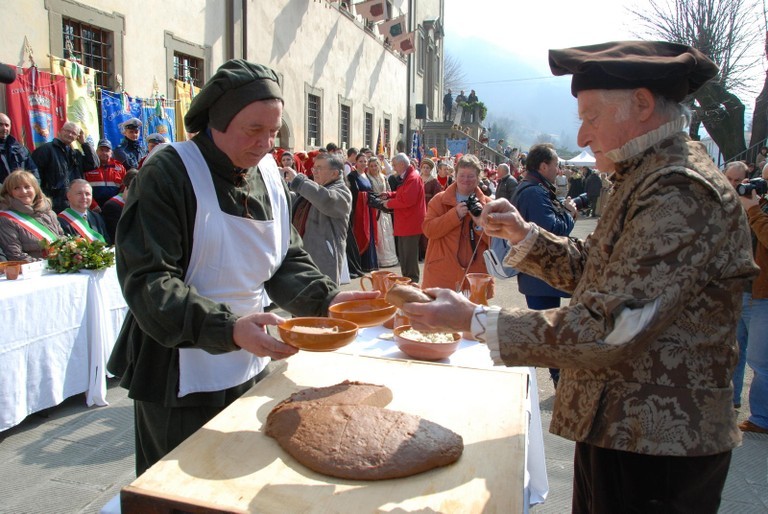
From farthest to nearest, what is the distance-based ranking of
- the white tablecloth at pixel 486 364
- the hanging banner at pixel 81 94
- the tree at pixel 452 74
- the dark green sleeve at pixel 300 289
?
the tree at pixel 452 74 → the hanging banner at pixel 81 94 → the white tablecloth at pixel 486 364 → the dark green sleeve at pixel 300 289

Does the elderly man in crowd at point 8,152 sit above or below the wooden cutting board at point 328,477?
above

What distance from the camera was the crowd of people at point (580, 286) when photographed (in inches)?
56.2

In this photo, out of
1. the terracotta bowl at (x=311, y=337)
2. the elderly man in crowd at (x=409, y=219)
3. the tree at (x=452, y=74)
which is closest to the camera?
the terracotta bowl at (x=311, y=337)

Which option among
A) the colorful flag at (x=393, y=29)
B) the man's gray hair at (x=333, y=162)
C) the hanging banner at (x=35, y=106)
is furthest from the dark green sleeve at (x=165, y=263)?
the colorful flag at (x=393, y=29)

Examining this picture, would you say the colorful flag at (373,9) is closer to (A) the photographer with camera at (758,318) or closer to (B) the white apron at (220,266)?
(A) the photographer with camera at (758,318)

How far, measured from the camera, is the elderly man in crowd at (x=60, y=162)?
684 centimetres

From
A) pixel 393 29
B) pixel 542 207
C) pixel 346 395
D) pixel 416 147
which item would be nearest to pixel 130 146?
pixel 542 207

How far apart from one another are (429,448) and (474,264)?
11.1ft

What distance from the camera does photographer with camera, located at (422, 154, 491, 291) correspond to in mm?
4777

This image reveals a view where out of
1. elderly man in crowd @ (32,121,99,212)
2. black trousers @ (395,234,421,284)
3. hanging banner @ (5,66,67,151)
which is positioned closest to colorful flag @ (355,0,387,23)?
black trousers @ (395,234,421,284)

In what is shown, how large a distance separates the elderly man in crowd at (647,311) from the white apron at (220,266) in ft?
2.24

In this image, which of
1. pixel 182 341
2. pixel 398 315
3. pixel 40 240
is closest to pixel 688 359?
pixel 182 341

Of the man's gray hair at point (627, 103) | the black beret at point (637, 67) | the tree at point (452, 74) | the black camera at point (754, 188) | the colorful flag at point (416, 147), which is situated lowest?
the black camera at point (754, 188)

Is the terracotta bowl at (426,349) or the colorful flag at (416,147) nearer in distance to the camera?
the terracotta bowl at (426,349)
